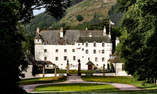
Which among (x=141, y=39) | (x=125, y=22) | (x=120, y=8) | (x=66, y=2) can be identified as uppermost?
(x=120, y=8)

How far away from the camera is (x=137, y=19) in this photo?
23922 millimetres

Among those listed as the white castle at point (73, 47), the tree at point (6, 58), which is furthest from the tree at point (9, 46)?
the white castle at point (73, 47)

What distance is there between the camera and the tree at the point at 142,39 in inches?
838

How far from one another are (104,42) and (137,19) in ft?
146

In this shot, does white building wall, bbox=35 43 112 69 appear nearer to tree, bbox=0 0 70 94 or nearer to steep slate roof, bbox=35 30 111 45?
steep slate roof, bbox=35 30 111 45

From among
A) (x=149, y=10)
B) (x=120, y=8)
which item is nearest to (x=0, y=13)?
(x=149, y=10)

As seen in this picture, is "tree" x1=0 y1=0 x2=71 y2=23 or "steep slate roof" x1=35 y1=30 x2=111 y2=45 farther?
"steep slate roof" x1=35 y1=30 x2=111 y2=45

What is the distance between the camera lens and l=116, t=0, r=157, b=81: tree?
2129cm

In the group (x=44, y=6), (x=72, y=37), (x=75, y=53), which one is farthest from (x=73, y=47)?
(x=44, y=6)

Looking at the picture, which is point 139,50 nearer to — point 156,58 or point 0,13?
point 156,58

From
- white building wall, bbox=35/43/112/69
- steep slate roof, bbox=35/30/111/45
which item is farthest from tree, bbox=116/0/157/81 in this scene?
steep slate roof, bbox=35/30/111/45

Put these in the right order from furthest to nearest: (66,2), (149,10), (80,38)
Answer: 1. (80,38)
2. (66,2)
3. (149,10)

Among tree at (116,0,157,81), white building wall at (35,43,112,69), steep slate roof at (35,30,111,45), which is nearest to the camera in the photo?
tree at (116,0,157,81)

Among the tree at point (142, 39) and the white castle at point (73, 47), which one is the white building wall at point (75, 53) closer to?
the white castle at point (73, 47)
